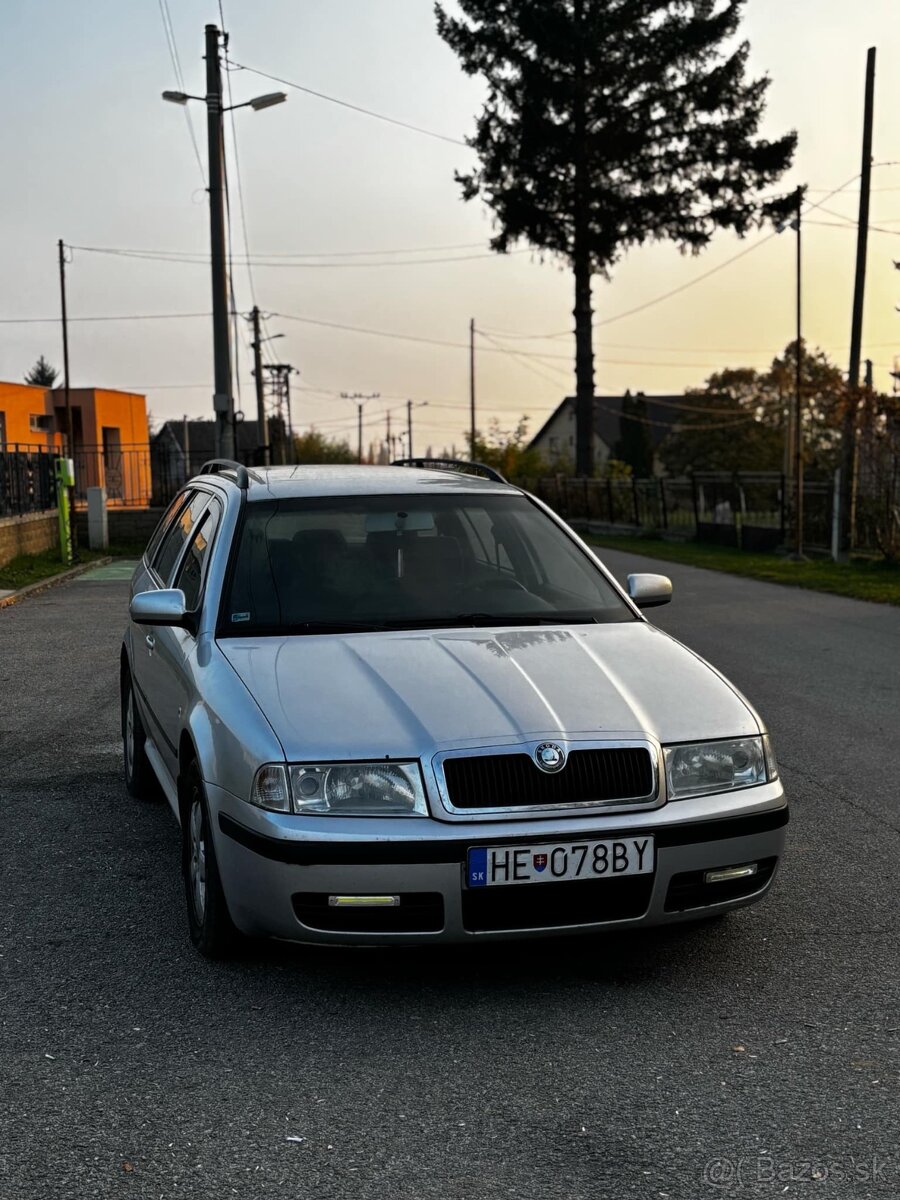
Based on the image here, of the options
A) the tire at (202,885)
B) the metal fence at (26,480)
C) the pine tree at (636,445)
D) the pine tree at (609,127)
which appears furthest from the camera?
the pine tree at (636,445)

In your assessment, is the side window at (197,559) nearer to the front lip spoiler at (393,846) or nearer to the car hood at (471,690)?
the car hood at (471,690)

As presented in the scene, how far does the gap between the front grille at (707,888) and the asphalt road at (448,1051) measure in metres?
0.25

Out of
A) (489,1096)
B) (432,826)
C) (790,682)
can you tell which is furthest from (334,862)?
(790,682)

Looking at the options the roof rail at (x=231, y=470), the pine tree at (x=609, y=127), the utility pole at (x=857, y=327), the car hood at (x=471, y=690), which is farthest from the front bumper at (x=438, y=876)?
the pine tree at (x=609, y=127)

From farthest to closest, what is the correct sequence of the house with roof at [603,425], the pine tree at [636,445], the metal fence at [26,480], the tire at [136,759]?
the house with roof at [603,425]
the pine tree at [636,445]
the metal fence at [26,480]
the tire at [136,759]

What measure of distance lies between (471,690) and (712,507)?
98.1 feet

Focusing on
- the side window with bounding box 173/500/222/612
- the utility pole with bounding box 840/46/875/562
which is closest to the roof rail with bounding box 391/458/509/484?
the side window with bounding box 173/500/222/612

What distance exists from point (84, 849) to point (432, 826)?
97.9 inches

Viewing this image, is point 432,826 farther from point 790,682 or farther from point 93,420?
point 93,420

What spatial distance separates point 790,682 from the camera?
1050 centimetres

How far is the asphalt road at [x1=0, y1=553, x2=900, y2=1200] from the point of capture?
317 centimetres

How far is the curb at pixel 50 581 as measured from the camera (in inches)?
678

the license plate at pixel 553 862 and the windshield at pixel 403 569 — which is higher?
the windshield at pixel 403 569

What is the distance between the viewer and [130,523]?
29.2 m
